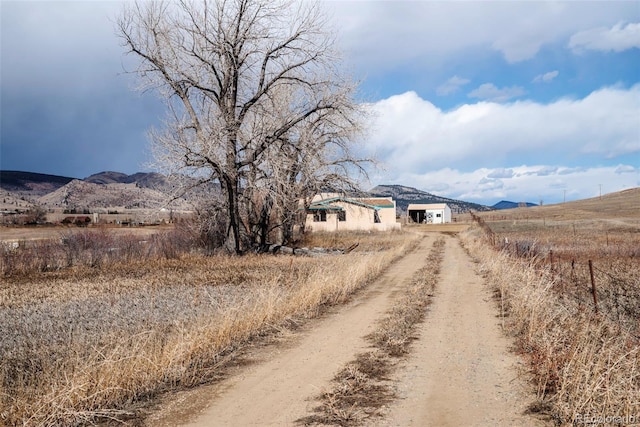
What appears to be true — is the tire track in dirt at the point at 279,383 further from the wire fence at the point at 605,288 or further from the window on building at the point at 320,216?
the window on building at the point at 320,216

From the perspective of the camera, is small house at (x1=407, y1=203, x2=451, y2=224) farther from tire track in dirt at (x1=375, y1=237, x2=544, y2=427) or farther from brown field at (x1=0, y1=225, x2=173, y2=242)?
tire track in dirt at (x1=375, y1=237, x2=544, y2=427)

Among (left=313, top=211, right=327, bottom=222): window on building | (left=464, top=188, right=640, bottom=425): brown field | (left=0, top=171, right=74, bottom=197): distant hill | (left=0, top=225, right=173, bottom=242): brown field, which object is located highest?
(left=0, top=171, right=74, bottom=197): distant hill

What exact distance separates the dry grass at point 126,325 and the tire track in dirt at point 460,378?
9.03 ft

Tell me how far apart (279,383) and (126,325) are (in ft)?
15.6

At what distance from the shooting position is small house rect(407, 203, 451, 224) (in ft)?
311

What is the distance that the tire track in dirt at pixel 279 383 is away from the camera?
5.62 metres

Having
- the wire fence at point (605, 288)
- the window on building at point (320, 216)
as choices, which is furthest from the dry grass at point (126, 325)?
the window on building at point (320, 216)

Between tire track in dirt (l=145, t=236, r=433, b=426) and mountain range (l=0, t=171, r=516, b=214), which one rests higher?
mountain range (l=0, t=171, r=516, b=214)

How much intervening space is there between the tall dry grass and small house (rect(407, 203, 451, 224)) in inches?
3298

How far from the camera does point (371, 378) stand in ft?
22.5

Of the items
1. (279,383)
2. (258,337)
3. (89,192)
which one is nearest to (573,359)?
(279,383)

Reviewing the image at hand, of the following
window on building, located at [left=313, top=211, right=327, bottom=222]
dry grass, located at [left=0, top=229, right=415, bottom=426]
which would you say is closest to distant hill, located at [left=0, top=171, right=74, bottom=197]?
window on building, located at [left=313, top=211, right=327, bottom=222]

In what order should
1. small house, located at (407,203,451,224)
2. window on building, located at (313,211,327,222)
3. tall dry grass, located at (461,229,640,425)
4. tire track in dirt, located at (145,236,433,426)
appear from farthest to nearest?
small house, located at (407,203,451,224)
window on building, located at (313,211,327,222)
tire track in dirt, located at (145,236,433,426)
tall dry grass, located at (461,229,640,425)

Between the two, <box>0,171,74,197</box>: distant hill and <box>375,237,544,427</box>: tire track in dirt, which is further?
<box>0,171,74,197</box>: distant hill
